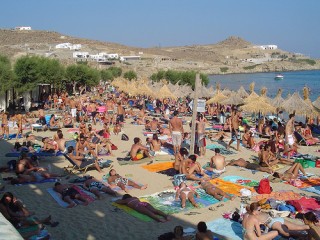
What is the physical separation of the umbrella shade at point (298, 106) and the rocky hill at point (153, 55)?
44.0 meters

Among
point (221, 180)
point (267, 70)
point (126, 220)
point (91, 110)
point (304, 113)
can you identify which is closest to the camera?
point (126, 220)

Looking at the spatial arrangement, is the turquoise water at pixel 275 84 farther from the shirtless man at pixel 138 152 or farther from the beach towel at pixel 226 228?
the beach towel at pixel 226 228

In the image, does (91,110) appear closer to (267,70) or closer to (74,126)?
(74,126)

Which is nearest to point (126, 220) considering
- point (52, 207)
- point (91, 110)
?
point (52, 207)

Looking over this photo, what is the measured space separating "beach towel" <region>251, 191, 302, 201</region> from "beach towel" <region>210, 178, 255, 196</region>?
0.37 m

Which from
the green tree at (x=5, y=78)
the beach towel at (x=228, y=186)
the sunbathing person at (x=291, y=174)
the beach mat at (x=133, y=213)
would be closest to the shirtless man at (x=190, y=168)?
the beach towel at (x=228, y=186)

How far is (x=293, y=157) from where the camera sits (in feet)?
36.0

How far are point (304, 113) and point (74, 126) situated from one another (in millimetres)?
9859

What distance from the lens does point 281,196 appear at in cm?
745

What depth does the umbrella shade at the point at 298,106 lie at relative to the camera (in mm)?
15594

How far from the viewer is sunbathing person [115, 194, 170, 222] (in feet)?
21.1

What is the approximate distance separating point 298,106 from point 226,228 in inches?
436

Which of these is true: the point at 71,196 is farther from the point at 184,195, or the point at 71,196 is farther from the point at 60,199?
the point at 184,195

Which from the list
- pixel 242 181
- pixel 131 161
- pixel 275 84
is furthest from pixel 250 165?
pixel 275 84
